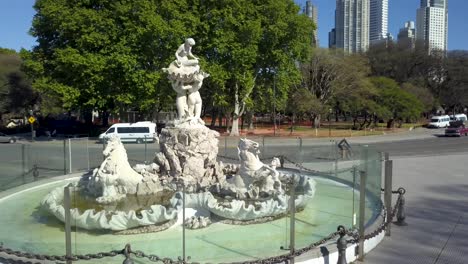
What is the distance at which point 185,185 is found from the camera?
1207 centimetres

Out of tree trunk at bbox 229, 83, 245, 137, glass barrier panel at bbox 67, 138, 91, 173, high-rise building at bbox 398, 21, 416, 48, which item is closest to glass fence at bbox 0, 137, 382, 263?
glass barrier panel at bbox 67, 138, 91, 173

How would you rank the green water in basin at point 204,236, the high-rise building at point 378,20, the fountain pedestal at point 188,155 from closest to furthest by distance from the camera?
the green water in basin at point 204,236, the fountain pedestal at point 188,155, the high-rise building at point 378,20

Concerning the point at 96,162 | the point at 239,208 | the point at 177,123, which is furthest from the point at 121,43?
the point at 239,208

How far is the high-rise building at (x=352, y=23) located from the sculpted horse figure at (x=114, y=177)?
489 ft

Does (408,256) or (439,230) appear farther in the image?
(439,230)

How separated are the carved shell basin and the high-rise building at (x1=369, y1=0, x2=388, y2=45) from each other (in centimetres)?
16414

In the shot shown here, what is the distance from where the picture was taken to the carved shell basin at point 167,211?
811 centimetres

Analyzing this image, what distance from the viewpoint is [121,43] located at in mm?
34188

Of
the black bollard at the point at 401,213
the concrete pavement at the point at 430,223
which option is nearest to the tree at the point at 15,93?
the concrete pavement at the point at 430,223

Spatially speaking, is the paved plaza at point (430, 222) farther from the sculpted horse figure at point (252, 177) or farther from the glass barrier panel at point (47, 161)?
the glass barrier panel at point (47, 161)

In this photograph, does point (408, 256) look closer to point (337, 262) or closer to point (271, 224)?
point (337, 262)

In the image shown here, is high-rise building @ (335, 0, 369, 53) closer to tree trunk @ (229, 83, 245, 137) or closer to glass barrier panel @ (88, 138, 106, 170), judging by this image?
tree trunk @ (229, 83, 245, 137)

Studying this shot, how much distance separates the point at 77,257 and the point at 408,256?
594cm

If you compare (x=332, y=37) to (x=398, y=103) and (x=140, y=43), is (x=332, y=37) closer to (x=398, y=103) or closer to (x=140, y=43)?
(x=398, y=103)
